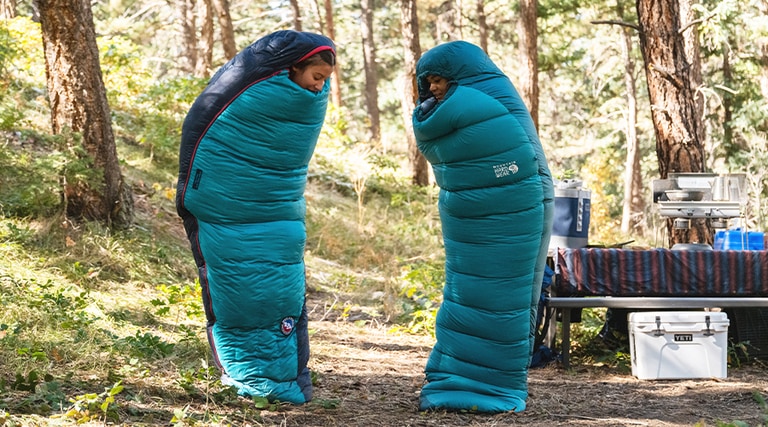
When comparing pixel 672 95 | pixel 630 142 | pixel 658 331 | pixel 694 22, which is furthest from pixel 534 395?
pixel 630 142

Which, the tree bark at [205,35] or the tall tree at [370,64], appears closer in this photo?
the tree bark at [205,35]

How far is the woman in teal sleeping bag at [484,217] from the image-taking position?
180 inches

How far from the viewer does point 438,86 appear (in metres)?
4.76

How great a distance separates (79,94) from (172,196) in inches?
98.3

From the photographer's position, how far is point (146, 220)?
28.8 feet

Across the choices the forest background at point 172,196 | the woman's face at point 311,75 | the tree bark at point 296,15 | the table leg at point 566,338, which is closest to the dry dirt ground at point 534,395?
the table leg at point 566,338

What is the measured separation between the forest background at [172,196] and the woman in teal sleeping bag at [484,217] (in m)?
1.52

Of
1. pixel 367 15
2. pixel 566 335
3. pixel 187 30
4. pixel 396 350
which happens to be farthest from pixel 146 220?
pixel 367 15

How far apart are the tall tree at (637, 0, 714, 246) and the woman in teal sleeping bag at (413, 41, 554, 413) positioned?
12.7ft

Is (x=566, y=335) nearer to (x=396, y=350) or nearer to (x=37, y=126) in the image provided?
(x=396, y=350)

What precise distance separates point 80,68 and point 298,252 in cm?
393

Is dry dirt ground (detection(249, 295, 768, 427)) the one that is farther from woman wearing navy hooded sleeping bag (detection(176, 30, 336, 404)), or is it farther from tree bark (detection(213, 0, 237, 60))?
tree bark (detection(213, 0, 237, 60))

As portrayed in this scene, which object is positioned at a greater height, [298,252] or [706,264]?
[298,252]

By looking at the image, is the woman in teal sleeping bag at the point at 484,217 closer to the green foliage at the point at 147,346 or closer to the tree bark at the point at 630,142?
the green foliage at the point at 147,346
